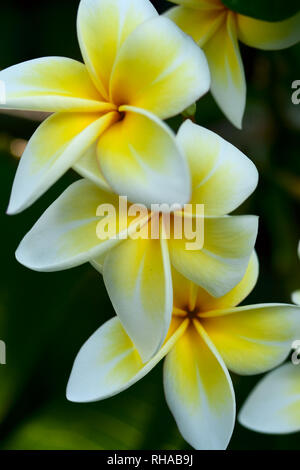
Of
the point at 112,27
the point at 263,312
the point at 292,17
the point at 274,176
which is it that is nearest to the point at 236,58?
the point at 292,17

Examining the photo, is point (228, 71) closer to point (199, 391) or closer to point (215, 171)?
point (215, 171)

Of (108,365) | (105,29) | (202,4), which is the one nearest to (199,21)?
(202,4)

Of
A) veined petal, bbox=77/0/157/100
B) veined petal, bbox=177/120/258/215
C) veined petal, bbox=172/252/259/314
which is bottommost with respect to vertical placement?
veined petal, bbox=172/252/259/314

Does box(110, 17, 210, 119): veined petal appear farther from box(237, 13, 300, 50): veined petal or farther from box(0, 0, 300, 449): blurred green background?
box(0, 0, 300, 449): blurred green background

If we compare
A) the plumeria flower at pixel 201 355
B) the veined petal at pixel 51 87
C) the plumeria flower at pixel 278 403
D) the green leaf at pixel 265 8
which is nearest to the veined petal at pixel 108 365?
the plumeria flower at pixel 201 355

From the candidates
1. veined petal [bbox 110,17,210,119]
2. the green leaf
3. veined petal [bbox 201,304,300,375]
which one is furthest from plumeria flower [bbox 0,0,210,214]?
veined petal [bbox 201,304,300,375]
